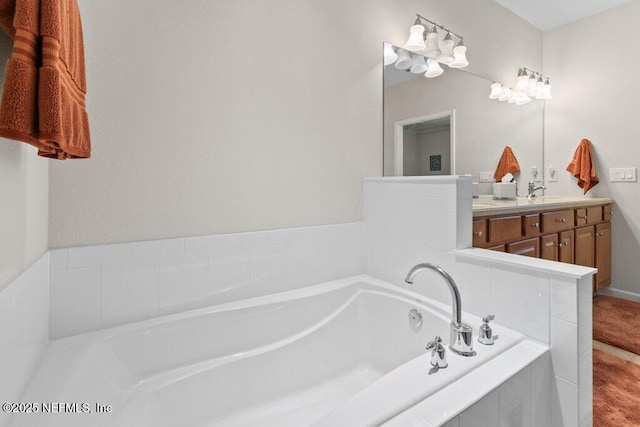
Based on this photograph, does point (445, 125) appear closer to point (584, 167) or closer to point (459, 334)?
point (584, 167)

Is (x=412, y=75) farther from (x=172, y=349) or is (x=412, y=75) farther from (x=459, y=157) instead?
(x=172, y=349)

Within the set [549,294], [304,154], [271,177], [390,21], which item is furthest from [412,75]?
[549,294]

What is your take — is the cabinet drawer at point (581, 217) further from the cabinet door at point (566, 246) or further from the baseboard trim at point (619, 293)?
the baseboard trim at point (619, 293)

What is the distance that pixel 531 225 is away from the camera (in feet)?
7.45

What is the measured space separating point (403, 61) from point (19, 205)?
2242 mm

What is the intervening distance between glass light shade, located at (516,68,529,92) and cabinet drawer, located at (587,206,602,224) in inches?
49.9

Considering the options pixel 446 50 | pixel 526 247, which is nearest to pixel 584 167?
pixel 526 247

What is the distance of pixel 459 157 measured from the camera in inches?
103

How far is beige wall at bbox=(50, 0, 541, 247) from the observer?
135 cm

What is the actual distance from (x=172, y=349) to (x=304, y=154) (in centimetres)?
114

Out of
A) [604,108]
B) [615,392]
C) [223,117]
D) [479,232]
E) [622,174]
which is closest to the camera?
[223,117]

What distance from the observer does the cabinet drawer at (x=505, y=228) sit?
78.0 inches

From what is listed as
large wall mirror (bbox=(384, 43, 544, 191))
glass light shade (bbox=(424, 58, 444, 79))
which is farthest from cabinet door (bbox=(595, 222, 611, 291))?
glass light shade (bbox=(424, 58, 444, 79))

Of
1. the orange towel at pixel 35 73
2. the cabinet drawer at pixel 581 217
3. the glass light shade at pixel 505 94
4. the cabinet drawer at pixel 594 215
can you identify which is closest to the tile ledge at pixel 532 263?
the orange towel at pixel 35 73
